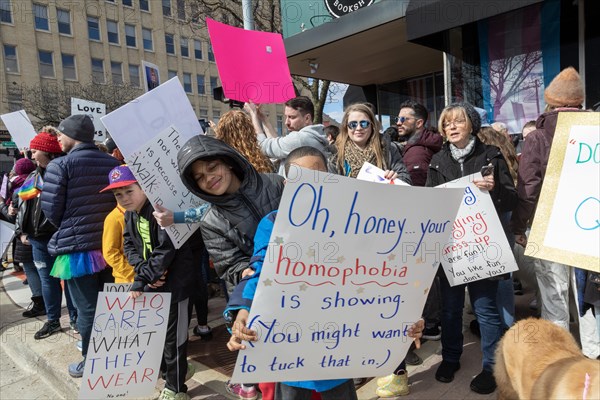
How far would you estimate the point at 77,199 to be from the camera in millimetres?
3256

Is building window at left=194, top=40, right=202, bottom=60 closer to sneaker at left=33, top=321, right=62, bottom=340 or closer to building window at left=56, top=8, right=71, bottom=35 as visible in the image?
building window at left=56, top=8, right=71, bottom=35

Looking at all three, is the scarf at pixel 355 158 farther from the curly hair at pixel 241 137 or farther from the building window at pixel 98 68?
the building window at pixel 98 68

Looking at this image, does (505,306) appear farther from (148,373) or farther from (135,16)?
(135,16)

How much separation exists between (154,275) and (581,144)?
2345mm

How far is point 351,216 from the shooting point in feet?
4.50

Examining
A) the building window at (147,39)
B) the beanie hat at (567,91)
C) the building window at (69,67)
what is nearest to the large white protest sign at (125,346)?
the beanie hat at (567,91)

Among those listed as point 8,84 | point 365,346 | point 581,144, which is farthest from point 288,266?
point 8,84

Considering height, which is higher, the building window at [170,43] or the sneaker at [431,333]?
the building window at [170,43]

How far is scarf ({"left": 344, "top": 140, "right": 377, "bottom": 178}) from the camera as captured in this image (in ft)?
9.31

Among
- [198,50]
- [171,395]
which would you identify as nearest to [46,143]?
[171,395]

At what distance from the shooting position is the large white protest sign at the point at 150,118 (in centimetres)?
223

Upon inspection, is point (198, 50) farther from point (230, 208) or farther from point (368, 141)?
point (230, 208)

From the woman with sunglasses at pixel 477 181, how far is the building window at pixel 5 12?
3534cm

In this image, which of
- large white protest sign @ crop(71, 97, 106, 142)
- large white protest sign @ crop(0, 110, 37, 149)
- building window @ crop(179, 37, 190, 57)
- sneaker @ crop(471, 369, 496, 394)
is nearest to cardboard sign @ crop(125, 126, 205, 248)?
sneaker @ crop(471, 369, 496, 394)
